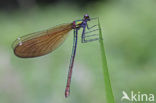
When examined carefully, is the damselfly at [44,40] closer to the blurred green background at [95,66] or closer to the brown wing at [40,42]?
the brown wing at [40,42]

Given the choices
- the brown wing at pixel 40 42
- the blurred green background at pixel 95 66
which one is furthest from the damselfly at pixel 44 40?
the blurred green background at pixel 95 66

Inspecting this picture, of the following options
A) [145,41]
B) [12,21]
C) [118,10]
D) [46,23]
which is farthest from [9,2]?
[145,41]

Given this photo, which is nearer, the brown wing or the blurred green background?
the brown wing

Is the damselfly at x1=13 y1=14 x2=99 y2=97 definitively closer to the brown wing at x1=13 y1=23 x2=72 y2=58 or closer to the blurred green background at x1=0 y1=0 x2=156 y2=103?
the brown wing at x1=13 y1=23 x2=72 y2=58

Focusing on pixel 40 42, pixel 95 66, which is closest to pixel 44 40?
pixel 40 42

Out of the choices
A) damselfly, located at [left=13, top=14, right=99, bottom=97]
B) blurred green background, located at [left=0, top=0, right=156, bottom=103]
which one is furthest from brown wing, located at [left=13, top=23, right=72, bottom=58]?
blurred green background, located at [left=0, top=0, right=156, bottom=103]
